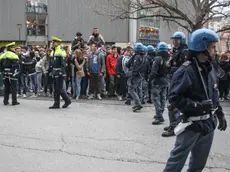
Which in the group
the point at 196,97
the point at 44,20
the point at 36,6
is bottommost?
the point at 196,97

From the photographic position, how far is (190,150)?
12.8ft

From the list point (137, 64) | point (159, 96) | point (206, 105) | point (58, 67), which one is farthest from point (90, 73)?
point (206, 105)

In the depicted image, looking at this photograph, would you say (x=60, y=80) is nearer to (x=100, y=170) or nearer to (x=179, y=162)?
(x=100, y=170)

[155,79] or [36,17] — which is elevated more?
[36,17]

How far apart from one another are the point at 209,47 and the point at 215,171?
2.23m

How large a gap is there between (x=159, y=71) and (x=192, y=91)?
13.8 ft

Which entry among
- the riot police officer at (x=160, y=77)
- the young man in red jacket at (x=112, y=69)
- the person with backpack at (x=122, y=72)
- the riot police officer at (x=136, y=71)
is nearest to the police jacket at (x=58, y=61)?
the riot police officer at (x=136, y=71)

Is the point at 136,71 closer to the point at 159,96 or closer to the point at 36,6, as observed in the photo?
the point at 159,96

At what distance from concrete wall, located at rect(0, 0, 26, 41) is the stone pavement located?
130 ft

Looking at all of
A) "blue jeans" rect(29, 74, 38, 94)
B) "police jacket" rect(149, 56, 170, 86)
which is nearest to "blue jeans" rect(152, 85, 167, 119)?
"police jacket" rect(149, 56, 170, 86)

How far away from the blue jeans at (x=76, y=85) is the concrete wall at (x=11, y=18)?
122ft

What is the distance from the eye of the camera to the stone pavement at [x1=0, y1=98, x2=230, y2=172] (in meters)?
5.43

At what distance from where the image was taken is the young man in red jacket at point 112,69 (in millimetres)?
13156

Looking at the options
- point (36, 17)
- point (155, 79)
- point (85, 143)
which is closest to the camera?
point (85, 143)
